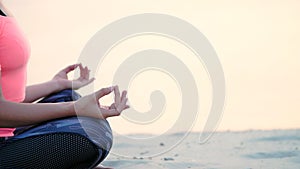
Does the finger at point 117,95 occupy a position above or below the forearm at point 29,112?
above

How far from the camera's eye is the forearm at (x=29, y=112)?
1218mm

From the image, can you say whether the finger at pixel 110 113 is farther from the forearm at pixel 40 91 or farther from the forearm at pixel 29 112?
the forearm at pixel 40 91

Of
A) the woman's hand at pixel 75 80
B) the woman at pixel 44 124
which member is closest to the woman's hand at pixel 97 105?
the woman at pixel 44 124

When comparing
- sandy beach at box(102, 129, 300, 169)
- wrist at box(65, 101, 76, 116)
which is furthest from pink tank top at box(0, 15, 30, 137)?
sandy beach at box(102, 129, 300, 169)

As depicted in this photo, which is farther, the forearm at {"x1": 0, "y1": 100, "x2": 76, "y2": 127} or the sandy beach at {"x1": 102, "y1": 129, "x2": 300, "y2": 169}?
the sandy beach at {"x1": 102, "y1": 129, "x2": 300, "y2": 169}

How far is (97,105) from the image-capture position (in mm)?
1299

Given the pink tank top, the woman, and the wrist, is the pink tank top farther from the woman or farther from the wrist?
the wrist

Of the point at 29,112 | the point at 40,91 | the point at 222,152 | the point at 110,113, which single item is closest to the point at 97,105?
the point at 110,113

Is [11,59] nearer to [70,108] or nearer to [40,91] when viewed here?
[70,108]

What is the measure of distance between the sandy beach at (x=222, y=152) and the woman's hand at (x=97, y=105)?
0.55 m

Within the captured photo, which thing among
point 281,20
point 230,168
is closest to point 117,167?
point 230,168

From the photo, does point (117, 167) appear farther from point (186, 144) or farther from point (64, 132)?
point (64, 132)

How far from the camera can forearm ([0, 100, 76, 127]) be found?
122 centimetres

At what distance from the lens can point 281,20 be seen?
2.71m
